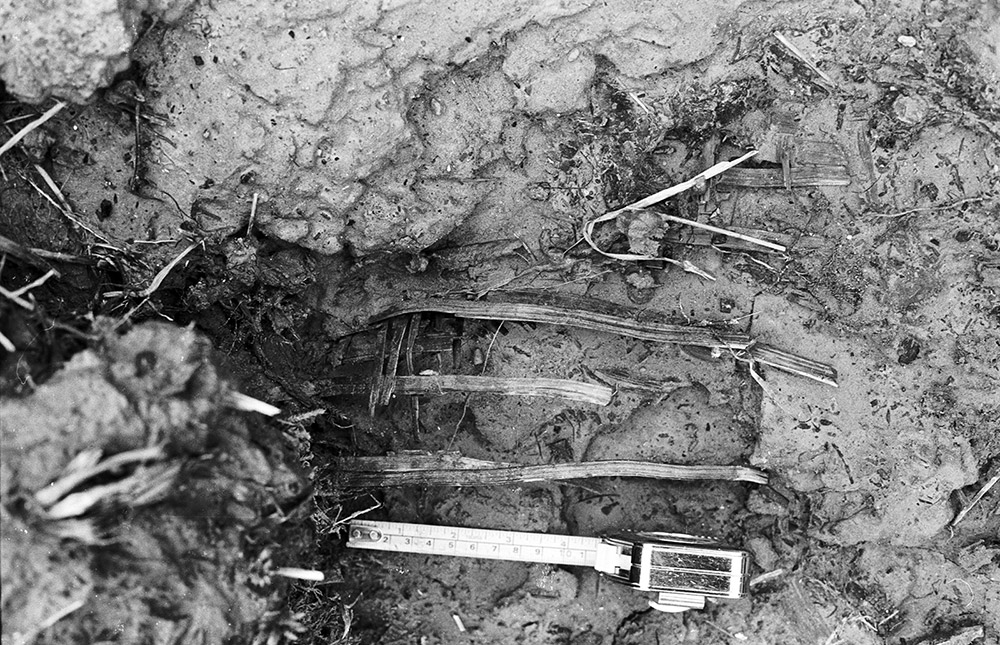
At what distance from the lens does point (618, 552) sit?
298 cm

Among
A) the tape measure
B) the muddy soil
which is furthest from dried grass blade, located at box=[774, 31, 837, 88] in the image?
the tape measure

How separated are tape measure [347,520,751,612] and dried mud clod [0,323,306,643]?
0.63m

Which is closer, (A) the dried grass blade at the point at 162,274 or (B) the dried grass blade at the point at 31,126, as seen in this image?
(B) the dried grass blade at the point at 31,126

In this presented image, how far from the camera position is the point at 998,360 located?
114 inches

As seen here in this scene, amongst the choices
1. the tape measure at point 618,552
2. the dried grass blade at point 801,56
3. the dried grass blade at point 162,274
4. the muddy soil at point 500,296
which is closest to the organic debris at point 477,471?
the muddy soil at point 500,296

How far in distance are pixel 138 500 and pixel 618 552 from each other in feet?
5.16

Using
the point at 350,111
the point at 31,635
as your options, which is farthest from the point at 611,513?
the point at 31,635

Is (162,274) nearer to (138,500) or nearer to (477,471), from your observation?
(138,500)

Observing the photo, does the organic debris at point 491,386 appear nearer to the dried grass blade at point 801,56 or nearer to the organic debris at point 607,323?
the organic debris at point 607,323

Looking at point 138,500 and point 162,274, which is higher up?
point 162,274

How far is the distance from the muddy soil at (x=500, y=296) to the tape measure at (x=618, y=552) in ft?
0.29

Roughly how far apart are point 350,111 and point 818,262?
1635mm

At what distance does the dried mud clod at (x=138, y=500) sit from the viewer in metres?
2.16

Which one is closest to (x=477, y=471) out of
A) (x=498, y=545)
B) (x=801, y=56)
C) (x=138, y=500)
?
(x=498, y=545)
